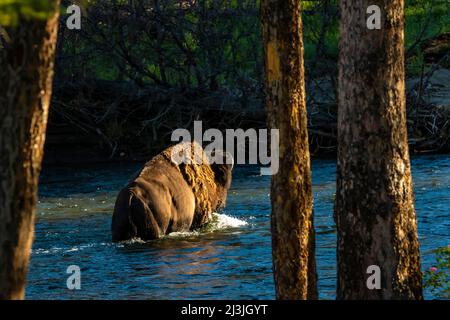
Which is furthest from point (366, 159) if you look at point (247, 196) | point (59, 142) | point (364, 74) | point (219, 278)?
point (59, 142)

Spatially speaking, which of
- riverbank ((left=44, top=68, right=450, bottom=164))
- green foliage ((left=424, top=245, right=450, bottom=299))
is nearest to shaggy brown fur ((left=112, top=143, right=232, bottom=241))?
green foliage ((left=424, top=245, right=450, bottom=299))

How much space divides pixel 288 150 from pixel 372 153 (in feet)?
2.46

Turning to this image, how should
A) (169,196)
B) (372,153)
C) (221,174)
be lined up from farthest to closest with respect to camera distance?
(221,174), (169,196), (372,153)

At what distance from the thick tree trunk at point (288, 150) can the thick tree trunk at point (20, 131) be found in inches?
123

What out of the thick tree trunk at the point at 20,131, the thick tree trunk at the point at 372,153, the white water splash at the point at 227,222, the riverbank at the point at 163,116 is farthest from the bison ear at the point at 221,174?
the thick tree trunk at the point at 20,131

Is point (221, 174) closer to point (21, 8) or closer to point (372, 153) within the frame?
point (372, 153)

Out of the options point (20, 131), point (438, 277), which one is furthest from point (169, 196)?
point (20, 131)

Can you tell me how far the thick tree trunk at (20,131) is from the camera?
639 cm

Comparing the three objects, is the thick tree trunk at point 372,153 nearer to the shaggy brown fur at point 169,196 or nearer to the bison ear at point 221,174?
the shaggy brown fur at point 169,196

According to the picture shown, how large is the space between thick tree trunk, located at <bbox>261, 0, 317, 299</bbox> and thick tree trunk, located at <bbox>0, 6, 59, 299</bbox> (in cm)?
313

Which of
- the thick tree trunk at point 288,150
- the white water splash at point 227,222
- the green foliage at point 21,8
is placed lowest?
the white water splash at point 227,222

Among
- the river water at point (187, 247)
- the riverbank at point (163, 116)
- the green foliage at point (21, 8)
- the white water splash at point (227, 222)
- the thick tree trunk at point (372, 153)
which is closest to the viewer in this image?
the green foliage at point (21, 8)

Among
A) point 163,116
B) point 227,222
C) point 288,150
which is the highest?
point 288,150

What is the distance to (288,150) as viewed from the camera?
937 centimetres
